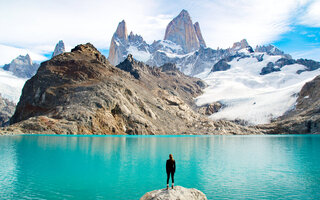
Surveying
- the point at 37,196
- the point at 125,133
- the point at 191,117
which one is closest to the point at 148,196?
the point at 37,196

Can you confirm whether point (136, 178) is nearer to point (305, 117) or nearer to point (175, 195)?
point (175, 195)

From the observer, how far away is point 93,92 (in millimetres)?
118188

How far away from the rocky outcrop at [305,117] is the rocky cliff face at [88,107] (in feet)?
50.2

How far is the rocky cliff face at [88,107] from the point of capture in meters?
101

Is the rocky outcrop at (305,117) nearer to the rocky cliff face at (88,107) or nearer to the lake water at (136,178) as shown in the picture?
the rocky cliff face at (88,107)

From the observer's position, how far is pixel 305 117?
155 m

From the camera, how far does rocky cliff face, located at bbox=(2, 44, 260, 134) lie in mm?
100938

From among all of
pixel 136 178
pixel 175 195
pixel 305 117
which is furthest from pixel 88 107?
pixel 305 117

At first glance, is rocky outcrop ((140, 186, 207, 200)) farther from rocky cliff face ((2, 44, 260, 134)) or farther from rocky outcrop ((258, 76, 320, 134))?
rocky outcrop ((258, 76, 320, 134))

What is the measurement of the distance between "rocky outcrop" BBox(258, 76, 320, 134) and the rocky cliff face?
50.2ft

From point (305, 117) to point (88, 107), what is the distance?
119884 mm

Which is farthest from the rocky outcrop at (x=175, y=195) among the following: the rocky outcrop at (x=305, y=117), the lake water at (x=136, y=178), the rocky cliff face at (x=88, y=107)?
the rocky outcrop at (x=305, y=117)

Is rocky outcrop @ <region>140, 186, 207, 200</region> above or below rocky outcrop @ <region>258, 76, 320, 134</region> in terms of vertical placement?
below

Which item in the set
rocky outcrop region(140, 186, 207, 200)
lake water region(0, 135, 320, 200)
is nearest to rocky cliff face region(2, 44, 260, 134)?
lake water region(0, 135, 320, 200)
